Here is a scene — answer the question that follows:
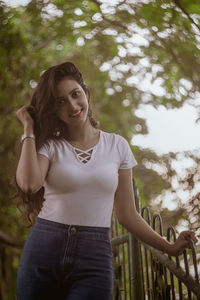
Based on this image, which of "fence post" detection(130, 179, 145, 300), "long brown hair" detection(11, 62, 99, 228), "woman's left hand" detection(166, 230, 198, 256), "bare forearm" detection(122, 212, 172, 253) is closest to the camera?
"woman's left hand" detection(166, 230, 198, 256)

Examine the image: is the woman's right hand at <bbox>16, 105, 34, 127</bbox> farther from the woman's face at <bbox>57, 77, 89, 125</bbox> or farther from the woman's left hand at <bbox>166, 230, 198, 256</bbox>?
the woman's left hand at <bbox>166, 230, 198, 256</bbox>

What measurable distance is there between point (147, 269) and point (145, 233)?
0.23 metres

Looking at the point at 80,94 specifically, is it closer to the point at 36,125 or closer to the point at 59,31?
the point at 36,125

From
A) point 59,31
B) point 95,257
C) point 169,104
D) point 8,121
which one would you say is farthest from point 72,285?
point 59,31

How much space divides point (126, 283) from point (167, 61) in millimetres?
1019

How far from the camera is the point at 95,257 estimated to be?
1.17m

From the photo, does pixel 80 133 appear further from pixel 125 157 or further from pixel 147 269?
pixel 147 269

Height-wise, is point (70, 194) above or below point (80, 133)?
below

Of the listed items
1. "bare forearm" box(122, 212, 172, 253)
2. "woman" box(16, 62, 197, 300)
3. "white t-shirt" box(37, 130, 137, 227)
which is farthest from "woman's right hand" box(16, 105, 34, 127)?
"bare forearm" box(122, 212, 172, 253)

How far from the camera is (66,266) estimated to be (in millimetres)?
1140

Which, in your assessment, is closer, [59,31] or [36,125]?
[36,125]

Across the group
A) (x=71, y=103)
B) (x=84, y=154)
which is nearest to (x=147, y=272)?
(x=84, y=154)

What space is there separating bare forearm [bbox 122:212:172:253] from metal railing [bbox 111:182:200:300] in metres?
0.02

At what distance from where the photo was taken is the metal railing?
119 cm
